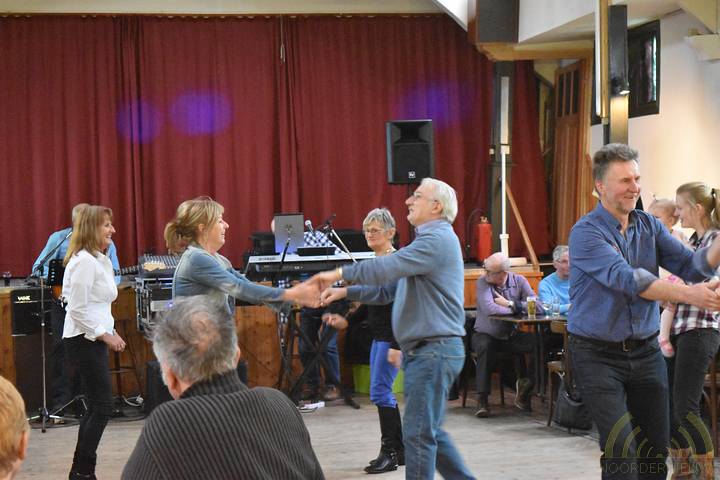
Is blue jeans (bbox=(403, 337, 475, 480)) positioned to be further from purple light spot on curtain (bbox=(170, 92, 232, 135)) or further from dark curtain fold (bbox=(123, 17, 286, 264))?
purple light spot on curtain (bbox=(170, 92, 232, 135))

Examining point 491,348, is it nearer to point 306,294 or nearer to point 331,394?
point 331,394

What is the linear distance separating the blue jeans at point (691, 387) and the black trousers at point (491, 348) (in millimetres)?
2797

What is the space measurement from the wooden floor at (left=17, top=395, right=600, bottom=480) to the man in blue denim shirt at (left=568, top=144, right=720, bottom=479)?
2.08m

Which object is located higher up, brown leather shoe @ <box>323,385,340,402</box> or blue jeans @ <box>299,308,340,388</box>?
blue jeans @ <box>299,308,340,388</box>

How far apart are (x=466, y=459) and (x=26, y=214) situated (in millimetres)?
6532

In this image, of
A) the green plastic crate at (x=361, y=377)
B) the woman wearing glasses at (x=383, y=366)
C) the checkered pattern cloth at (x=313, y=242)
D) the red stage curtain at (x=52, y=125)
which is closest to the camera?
the woman wearing glasses at (x=383, y=366)

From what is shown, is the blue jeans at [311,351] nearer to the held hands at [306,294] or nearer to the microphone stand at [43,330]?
the microphone stand at [43,330]

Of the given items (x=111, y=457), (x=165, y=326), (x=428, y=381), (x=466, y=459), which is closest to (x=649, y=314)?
(x=428, y=381)

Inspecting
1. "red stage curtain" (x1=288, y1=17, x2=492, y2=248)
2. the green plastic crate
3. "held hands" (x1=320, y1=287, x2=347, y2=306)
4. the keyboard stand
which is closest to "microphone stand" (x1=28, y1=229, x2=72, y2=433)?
the keyboard stand

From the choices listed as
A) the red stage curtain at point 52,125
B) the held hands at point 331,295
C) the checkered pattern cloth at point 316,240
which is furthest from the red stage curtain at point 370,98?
the held hands at point 331,295

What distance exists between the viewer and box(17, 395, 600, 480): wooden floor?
5871 mm

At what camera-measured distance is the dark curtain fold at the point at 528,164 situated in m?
11.6

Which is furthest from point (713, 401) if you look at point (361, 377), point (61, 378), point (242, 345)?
point (61, 378)

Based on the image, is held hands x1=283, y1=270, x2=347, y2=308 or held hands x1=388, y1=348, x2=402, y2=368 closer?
held hands x1=283, y1=270, x2=347, y2=308
